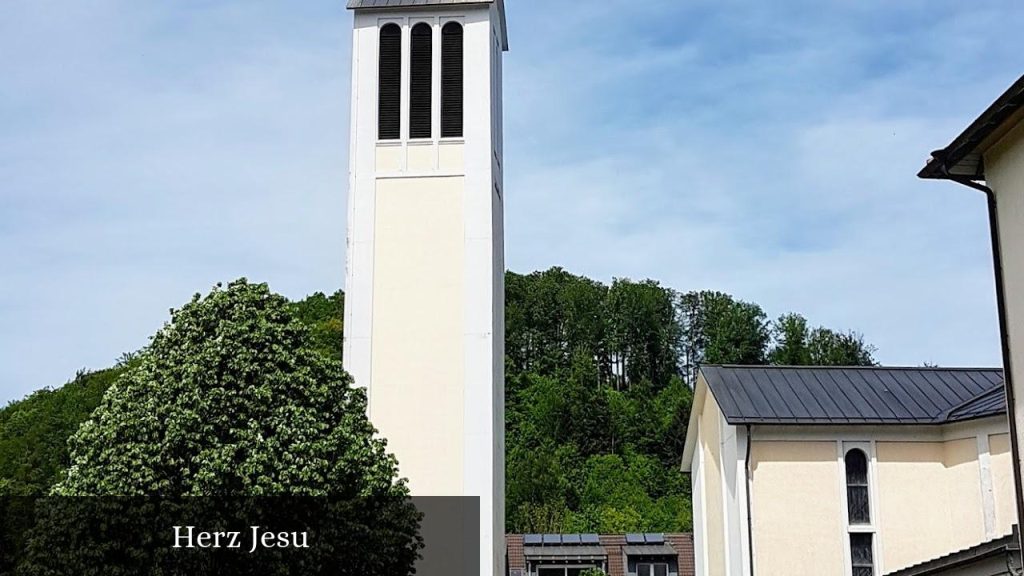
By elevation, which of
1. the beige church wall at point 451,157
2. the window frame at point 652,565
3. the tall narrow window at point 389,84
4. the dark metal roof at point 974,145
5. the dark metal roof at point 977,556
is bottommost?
the dark metal roof at point 977,556

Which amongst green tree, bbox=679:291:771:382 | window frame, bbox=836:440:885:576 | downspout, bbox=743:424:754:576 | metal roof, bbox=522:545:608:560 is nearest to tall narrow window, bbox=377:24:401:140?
downspout, bbox=743:424:754:576

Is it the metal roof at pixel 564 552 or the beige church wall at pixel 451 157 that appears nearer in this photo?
the beige church wall at pixel 451 157

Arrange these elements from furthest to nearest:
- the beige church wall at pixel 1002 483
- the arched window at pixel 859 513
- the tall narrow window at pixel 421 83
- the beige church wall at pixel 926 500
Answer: the tall narrow window at pixel 421 83
the arched window at pixel 859 513
the beige church wall at pixel 926 500
the beige church wall at pixel 1002 483

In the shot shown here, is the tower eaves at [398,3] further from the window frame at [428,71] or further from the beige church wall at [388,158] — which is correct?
the beige church wall at [388,158]

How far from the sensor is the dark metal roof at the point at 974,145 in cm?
1255

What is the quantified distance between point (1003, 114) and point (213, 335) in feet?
44.0

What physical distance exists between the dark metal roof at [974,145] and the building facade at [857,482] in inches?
489

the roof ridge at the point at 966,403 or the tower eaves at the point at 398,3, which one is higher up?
the tower eaves at the point at 398,3

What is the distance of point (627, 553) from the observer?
5384 cm

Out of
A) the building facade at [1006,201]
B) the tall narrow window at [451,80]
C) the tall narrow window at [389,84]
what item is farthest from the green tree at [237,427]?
the building facade at [1006,201]

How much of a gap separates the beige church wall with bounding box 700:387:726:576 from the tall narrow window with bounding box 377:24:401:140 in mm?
10542

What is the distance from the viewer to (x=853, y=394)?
90.6 ft

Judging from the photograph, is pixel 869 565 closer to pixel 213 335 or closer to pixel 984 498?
pixel 984 498

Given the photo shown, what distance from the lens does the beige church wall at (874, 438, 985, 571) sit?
84.2 feet
